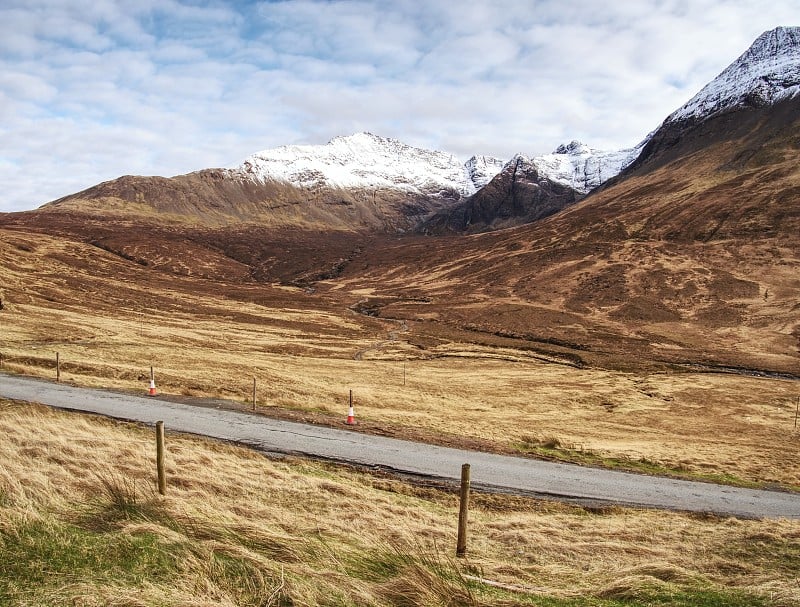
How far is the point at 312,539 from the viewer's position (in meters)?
7.70

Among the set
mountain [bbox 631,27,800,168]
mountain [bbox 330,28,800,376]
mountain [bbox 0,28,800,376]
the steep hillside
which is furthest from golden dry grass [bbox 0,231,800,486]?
mountain [bbox 631,27,800,168]

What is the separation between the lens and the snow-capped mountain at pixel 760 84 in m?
163

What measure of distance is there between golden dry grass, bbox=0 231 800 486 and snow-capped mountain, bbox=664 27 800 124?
152 m

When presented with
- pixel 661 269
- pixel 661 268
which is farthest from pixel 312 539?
pixel 661 268

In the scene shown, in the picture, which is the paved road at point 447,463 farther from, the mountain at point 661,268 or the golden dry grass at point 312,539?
the mountain at point 661,268

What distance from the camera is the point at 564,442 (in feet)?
79.2

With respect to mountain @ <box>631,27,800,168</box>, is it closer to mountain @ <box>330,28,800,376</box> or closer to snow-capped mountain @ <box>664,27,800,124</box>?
snow-capped mountain @ <box>664,27,800,124</box>

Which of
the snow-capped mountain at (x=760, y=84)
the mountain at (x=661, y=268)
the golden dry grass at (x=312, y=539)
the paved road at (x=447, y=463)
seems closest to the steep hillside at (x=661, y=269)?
the mountain at (x=661, y=268)

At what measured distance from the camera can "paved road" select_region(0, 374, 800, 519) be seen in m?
16.3

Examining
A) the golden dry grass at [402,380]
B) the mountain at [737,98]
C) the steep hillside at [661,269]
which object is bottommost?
the golden dry grass at [402,380]

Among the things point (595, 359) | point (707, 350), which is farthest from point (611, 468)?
point (707, 350)

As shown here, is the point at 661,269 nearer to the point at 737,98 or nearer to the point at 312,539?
the point at 312,539

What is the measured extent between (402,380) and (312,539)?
36.3 metres

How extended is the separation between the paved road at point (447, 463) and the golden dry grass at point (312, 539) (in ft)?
4.38
